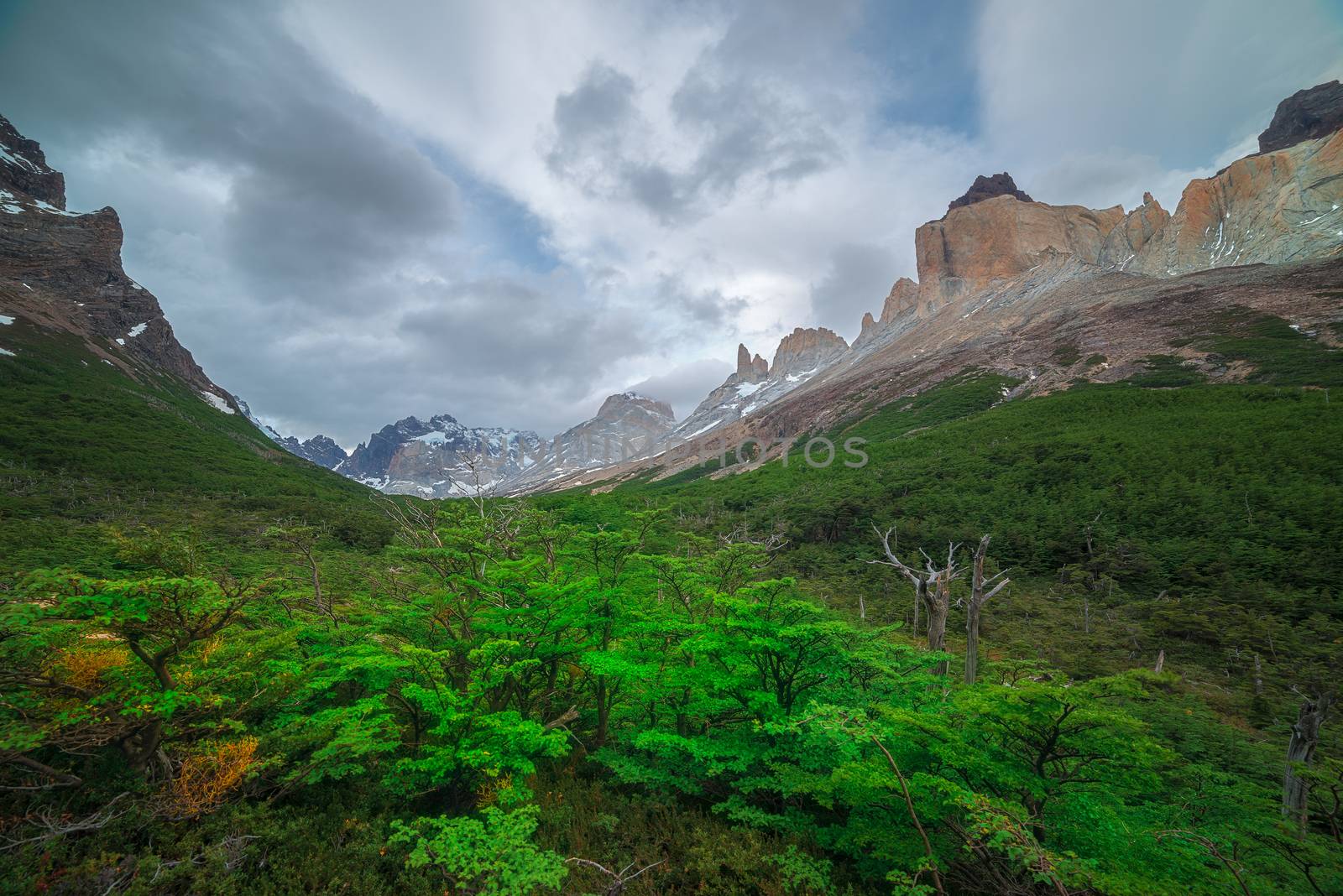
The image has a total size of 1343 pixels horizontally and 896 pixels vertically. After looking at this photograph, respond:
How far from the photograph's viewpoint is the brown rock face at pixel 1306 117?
11788 cm

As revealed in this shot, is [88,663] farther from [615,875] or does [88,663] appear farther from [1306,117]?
[1306,117]

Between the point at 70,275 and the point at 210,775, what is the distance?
482 feet

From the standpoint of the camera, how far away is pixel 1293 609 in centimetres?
2003

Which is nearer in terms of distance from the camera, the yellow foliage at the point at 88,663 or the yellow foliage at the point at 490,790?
the yellow foliage at the point at 88,663

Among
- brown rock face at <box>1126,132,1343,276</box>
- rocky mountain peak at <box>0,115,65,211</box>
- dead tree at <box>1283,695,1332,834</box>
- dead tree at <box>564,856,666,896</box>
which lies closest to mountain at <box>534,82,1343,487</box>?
brown rock face at <box>1126,132,1343,276</box>

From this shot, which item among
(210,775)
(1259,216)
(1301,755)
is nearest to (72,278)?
(210,775)

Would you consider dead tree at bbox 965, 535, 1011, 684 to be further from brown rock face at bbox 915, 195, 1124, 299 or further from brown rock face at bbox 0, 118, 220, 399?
brown rock face at bbox 915, 195, 1124, 299

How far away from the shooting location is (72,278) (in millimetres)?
96812

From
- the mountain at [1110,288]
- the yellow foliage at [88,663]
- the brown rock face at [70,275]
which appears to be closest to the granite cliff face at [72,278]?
the brown rock face at [70,275]

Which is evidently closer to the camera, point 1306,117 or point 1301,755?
point 1301,755

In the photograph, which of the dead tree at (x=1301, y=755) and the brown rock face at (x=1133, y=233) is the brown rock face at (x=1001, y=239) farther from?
the dead tree at (x=1301, y=755)

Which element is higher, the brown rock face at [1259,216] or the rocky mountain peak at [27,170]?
the rocky mountain peak at [27,170]

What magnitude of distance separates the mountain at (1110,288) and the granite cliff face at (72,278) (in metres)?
103

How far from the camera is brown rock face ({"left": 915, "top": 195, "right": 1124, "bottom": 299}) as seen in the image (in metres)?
145
